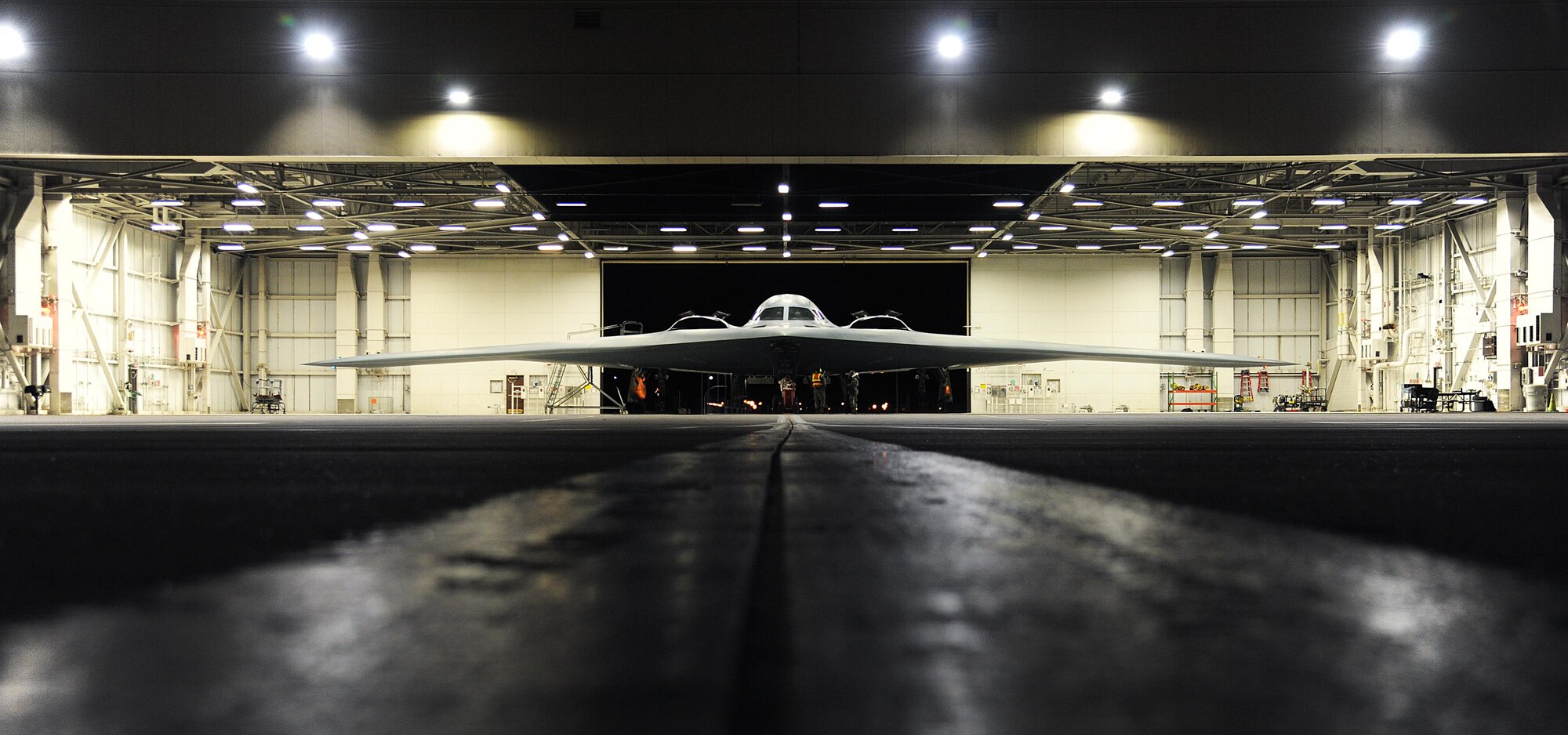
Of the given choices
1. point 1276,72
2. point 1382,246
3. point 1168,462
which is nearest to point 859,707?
point 1168,462

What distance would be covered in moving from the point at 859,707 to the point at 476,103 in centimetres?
1749

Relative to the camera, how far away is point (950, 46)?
1633 centimetres

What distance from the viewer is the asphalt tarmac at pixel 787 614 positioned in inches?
19.5

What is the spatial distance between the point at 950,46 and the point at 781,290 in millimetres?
22476

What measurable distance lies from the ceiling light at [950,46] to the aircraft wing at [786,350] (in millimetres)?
5321

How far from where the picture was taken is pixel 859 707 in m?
0.50

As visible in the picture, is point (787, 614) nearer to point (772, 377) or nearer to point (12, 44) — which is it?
point (772, 377)

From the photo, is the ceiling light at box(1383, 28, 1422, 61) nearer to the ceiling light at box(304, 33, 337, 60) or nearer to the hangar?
the hangar

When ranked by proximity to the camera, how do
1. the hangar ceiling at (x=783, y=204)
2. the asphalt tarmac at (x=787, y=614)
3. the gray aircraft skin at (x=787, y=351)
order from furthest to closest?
the hangar ceiling at (x=783, y=204), the gray aircraft skin at (x=787, y=351), the asphalt tarmac at (x=787, y=614)

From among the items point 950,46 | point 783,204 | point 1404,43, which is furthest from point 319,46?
point 1404,43

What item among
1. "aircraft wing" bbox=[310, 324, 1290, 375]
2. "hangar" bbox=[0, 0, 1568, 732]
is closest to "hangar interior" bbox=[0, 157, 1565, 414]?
"hangar" bbox=[0, 0, 1568, 732]

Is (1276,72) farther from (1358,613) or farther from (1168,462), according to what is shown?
(1358,613)

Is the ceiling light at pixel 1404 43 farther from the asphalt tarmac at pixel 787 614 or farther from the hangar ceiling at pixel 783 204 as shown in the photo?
Answer: the asphalt tarmac at pixel 787 614

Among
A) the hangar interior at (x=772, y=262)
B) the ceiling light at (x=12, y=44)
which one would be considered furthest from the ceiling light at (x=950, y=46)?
the ceiling light at (x=12, y=44)
